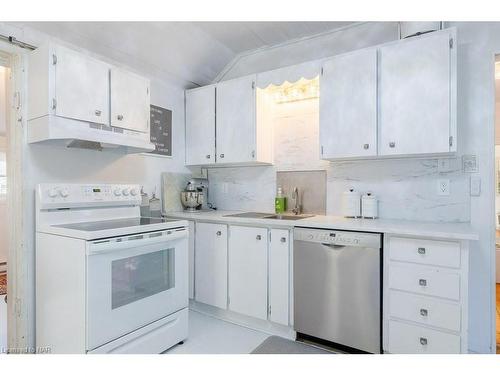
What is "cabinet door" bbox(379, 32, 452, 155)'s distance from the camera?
2014mm

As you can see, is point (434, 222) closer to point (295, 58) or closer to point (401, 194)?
point (401, 194)

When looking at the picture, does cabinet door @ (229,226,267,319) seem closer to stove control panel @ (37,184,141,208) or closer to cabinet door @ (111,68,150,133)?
stove control panel @ (37,184,141,208)

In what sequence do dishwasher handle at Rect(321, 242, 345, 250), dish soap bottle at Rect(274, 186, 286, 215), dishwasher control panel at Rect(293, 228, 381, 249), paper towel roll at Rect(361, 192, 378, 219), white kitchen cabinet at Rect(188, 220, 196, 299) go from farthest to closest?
dish soap bottle at Rect(274, 186, 286, 215)
white kitchen cabinet at Rect(188, 220, 196, 299)
paper towel roll at Rect(361, 192, 378, 219)
dishwasher handle at Rect(321, 242, 345, 250)
dishwasher control panel at Rect(293, 228, 381, 249)

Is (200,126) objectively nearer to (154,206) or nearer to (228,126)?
(228,126)

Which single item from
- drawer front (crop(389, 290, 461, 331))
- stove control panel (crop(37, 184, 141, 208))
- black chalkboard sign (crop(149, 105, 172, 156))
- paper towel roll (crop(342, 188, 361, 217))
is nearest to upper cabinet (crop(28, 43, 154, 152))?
stove control panel (crop(37, 184, 141, 208))

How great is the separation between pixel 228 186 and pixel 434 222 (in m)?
1.98

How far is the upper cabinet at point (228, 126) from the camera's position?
2.86 metres

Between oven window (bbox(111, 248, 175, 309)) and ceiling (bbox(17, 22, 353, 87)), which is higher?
ceiling (bbox(17, 22, 353, 87))

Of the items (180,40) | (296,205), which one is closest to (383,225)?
(296,205)

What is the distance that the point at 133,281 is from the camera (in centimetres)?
194

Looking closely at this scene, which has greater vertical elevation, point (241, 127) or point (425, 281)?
point (241, 127)

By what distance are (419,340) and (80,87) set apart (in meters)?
2.65

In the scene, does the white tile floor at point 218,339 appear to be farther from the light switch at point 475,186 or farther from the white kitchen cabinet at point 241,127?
the light switch at point 475,186

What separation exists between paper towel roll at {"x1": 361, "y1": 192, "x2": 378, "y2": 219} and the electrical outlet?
450 mm
